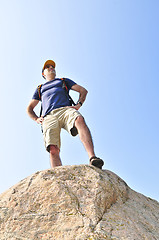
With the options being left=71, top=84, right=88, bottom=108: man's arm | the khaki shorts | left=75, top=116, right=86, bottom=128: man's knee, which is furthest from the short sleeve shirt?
left=75, top=116, right=86, bottom=128: man's knee

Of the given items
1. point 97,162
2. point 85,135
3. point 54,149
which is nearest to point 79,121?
point 85,135

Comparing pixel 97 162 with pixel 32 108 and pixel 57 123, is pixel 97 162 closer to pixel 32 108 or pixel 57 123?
pixel 57 123

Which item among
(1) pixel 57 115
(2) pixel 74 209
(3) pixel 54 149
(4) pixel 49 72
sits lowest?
(2) pixel 74 209

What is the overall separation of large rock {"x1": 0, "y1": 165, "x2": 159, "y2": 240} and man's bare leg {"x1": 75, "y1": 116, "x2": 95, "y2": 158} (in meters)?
0.44

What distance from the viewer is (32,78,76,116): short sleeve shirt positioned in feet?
17.4

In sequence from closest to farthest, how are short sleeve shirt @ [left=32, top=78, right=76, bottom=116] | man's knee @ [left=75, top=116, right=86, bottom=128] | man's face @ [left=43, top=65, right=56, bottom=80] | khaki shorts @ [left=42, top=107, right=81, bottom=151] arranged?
man's knee @ [left=75, top=116, right=86, bottom=128]
khaki shorts @ [left=42, top=107, right=81, bottom=151]
short sleeve shirt @ [left=32, top=78, right=76, bottom=116]
man's face @ [left=43, top=65, right=56, bottom=80]

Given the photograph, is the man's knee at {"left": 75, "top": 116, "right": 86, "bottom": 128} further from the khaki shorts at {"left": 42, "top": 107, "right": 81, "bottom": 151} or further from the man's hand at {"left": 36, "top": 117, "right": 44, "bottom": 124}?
the man's hand at {"left": 36, "top": 117, "right": 44, "bottom": 124}

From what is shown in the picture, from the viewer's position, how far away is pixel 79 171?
3.78 meters

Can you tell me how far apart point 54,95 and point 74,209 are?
2.98 m

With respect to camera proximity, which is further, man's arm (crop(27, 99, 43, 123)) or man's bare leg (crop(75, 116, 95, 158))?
man's arm (crop(27, 99, 43, 123))

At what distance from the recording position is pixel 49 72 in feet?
20.0

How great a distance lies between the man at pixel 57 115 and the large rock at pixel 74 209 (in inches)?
24.3

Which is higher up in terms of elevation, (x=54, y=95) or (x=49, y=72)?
(x=49, y=72)

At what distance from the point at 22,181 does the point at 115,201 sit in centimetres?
147
